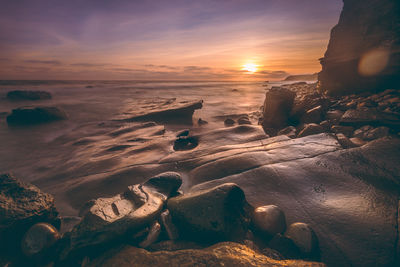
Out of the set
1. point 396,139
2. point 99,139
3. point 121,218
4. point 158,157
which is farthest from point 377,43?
point 99,139

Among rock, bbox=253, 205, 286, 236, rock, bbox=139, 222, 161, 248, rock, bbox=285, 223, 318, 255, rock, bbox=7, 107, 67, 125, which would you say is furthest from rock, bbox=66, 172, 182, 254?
rock, bbox=7, 107, 67, 125

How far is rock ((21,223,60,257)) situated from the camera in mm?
1453

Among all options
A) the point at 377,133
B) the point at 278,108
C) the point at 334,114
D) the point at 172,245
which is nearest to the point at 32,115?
the point at 172,245

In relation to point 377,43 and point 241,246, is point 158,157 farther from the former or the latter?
point 377,43

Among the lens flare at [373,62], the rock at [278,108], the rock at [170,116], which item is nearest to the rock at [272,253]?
the rock at [278,108]

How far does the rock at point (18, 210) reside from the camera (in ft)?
4.97

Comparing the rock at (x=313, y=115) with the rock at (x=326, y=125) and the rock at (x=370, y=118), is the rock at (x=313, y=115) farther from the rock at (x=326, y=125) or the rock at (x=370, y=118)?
the rock at (x=370, y=118)

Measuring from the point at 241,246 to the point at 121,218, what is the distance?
943 millimetres

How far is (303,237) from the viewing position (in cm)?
141

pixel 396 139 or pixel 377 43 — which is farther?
pixel 377 43

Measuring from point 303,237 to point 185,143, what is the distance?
292 cm

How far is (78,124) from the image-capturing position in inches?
250

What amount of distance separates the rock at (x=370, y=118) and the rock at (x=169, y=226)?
3.62m

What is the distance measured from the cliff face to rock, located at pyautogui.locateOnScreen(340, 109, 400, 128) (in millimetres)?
1820
